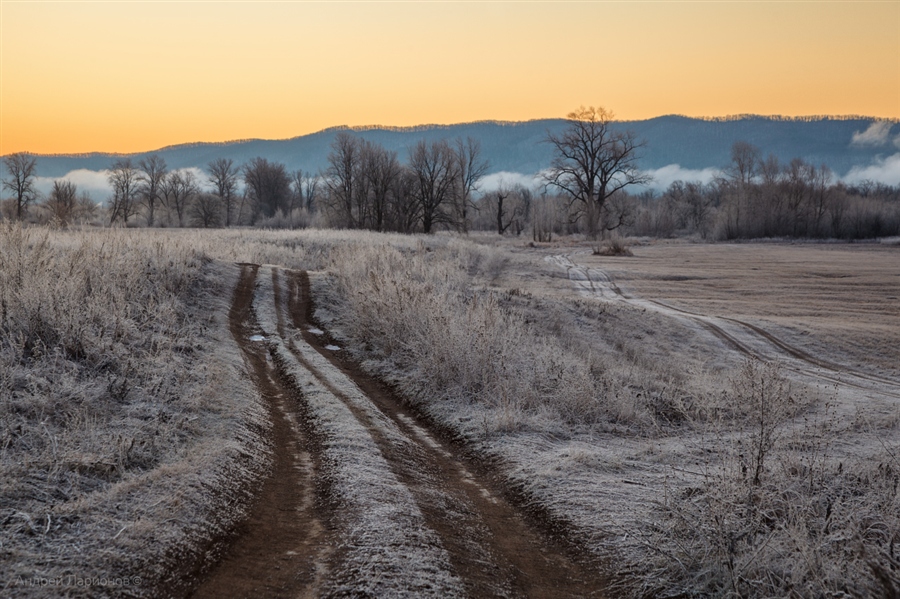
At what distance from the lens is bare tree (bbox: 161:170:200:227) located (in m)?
84.8

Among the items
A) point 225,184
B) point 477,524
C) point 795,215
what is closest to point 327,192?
point 225,184

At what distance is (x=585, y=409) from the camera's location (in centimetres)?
873

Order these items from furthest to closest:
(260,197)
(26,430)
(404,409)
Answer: (260,197) → (404,409) → (26,430)

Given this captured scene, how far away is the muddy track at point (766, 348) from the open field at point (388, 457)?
2.24 m

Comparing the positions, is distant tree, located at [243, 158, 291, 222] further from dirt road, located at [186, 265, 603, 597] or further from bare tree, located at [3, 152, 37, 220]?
dirt road, located at [186, 265, 603, 597]

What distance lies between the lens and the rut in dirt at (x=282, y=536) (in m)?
3.78

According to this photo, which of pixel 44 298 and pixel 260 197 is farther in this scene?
pixel 260 197

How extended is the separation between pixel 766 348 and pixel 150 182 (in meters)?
87.0

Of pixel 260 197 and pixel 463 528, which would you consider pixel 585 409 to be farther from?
pixel 260 197

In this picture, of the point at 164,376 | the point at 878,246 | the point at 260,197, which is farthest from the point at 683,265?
the point at 260,197

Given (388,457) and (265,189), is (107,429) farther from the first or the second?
(265,189)

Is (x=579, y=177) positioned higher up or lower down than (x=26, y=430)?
higher up

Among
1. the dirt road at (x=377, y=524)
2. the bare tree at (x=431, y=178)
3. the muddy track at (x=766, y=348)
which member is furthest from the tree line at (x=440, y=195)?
the dirt road at (x=377, y=524)

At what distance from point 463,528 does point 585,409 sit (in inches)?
169
